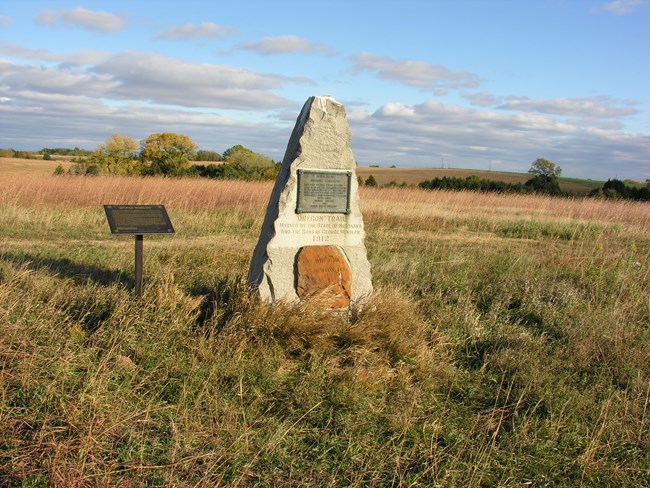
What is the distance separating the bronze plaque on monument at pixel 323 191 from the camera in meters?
5.18

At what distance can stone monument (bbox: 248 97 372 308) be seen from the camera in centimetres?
512

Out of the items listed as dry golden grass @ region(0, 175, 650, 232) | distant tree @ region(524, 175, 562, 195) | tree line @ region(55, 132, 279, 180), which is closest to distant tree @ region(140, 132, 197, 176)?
tree line @ region(55, 132, 279, 180)

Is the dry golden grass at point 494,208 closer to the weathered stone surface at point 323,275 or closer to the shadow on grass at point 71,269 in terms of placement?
Answer: the shadow on grass at point 71,269

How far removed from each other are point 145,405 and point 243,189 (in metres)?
13.1

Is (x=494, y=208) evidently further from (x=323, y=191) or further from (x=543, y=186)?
(x=323, y=191)

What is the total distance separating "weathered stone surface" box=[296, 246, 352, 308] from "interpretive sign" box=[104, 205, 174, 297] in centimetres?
135

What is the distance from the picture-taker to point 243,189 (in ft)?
53.9

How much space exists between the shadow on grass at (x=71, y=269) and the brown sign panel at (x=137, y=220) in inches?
34.9

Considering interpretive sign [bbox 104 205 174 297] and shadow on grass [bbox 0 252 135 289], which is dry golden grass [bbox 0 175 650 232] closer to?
shadow on grass [bbox 0 252 135 289]

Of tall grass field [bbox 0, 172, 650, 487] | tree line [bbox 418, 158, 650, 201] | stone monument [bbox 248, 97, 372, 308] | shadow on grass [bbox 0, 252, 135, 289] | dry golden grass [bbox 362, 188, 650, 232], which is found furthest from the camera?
tree line [bbox 418, 158, 650, 201]

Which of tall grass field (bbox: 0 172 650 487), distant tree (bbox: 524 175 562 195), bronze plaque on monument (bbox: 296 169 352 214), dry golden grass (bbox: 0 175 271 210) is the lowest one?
tall grass field (bbox: 0 172 650 487)

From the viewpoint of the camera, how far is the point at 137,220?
5480 mm

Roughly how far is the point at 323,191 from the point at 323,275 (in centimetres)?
Result: 78

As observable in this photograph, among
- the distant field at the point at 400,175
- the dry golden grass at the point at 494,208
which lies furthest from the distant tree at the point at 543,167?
the dry golden grass at the point at 494,208
